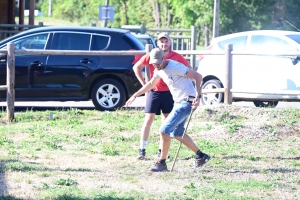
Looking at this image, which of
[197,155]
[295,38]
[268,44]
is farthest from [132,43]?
[197,155]

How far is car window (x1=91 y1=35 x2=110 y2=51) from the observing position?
1460 cm

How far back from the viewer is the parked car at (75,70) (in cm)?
1419

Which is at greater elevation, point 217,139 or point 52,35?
point 52,35

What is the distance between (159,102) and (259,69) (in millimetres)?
5334

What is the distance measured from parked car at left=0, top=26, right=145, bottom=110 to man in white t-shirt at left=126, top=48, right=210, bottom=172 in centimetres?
528

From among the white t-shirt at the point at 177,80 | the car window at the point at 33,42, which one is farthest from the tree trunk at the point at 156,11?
the white t-shirt at the point at 177,80

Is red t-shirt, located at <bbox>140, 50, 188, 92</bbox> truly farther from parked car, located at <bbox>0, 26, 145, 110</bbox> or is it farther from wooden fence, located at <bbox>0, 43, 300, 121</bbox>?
parked car, located at <bbox>0, 26, 145, 110</bbox>

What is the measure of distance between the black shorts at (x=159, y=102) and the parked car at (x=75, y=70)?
439 cm

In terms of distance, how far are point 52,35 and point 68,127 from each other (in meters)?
3.03

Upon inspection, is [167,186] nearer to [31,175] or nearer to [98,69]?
[31,175]

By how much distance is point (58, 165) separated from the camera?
9305 mm

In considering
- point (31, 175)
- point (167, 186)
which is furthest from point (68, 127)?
point (167, 186)

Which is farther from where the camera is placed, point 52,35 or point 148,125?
point 52,35

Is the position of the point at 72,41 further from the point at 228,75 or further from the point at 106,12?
the point at 106,12
